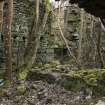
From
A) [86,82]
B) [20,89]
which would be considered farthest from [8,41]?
[86,82]

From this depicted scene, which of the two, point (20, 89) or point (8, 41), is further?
point (8, 41)

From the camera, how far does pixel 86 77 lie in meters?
12.9

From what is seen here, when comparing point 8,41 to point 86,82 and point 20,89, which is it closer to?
point 20,89

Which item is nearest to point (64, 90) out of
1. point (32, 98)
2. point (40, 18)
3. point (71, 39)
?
point (32, 98)

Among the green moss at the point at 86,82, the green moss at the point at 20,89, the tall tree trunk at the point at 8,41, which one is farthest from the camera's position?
the tall tree trunk at the point at 8,41

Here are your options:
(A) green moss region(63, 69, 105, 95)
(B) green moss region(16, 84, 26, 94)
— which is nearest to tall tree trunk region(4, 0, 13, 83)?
(B) green moss region(16, 84, 26, 94)

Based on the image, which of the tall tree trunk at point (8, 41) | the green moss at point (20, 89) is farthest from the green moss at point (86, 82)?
the tall tree trunk at point (8, 41)

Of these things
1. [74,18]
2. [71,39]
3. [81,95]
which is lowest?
[81,95]

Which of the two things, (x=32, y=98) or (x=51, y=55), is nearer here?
(x=32, y=98)

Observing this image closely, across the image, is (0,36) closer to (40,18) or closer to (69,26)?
(40,18)

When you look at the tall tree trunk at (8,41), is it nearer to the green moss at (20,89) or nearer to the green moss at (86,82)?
the green moss at (20,89)

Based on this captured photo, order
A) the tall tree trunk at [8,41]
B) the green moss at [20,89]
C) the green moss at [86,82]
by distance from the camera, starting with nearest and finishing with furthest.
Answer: the green moss at [20,89], the green moss at [86,82], the tall tree trunk at [8,41]

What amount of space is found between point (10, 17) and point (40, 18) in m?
4.00

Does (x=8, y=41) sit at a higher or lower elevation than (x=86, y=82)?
higher
